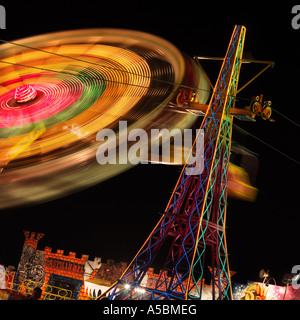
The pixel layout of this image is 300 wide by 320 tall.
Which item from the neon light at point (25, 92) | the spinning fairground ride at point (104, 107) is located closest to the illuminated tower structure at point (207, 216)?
the spinning fairground ride at point (104, 107)

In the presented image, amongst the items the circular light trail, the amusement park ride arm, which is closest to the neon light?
the circular light trail

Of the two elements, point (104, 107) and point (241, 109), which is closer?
point (241, 109)

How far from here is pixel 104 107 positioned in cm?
1719

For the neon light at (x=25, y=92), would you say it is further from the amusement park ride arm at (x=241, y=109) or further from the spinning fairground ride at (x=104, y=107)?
the amusement park ride arm at (x=241, y=109)

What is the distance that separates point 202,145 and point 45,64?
6.32m

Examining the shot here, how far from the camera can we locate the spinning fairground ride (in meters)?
15.2

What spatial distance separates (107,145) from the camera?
54.9ft

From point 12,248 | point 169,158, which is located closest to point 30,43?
point 169,158

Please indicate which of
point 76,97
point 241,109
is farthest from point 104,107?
point 241,109

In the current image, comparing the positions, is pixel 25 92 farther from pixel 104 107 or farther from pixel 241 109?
pixel 241 109

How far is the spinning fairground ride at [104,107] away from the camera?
1523cm

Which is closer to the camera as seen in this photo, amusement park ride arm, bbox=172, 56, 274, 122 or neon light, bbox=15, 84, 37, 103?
amusement park ride arm, bbox=172, 56, 274, 122

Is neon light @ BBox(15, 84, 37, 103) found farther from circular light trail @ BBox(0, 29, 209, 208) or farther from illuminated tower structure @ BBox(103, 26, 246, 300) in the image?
illuminated tower structure @ BBox(103, 26, 246, 300)

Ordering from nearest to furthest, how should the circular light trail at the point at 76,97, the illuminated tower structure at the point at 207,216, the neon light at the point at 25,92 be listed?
1. the illuminated tower structure at the point at 207,216
2. the circular light trail at the point at 76,97
3. the neon light at the point at 25,92
